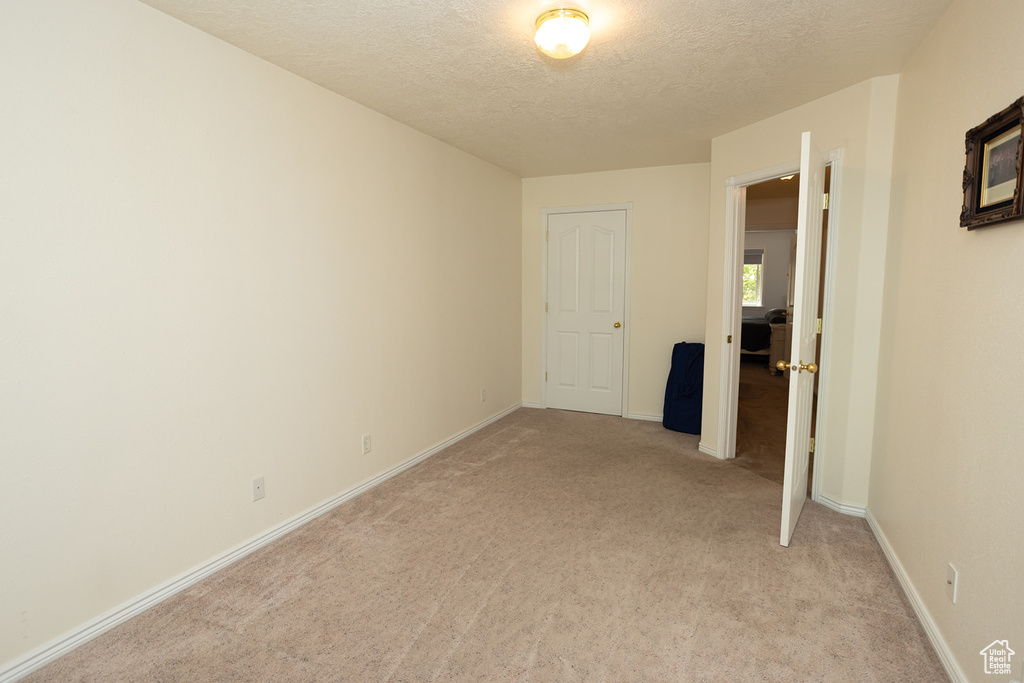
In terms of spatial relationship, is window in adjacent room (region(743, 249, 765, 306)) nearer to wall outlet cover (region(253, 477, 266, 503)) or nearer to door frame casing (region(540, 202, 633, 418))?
door frame casing (region(540, 202, 633, 418))

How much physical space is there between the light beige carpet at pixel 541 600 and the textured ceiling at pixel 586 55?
2.42 m

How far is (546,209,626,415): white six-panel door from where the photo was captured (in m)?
5.07

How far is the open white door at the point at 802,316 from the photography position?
242 cm

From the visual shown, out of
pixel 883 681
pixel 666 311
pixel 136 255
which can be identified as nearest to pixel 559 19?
pixel 136 255

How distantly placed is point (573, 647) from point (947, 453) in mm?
1547

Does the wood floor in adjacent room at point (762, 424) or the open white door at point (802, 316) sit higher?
the open white door at point (802, 316)

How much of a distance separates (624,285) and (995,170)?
3439mm

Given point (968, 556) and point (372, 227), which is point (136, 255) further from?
point (968, 556)

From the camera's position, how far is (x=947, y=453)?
187 centimetres

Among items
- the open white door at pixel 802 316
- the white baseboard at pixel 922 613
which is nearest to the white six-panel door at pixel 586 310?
the open white door at pixel 802 316

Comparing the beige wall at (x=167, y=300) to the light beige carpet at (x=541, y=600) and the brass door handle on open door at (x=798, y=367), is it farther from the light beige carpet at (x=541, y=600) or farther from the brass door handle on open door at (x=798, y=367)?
the brass door handle on open door at (x=798, y=367)

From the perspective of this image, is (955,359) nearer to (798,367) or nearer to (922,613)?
(798,367)

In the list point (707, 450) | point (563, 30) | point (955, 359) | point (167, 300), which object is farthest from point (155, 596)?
point (707, 450)

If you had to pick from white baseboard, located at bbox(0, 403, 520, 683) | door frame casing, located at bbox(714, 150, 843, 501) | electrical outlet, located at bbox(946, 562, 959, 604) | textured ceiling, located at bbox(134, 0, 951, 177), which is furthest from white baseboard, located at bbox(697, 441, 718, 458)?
white baseboard, located at bbox(0, 403, 520, 683)
